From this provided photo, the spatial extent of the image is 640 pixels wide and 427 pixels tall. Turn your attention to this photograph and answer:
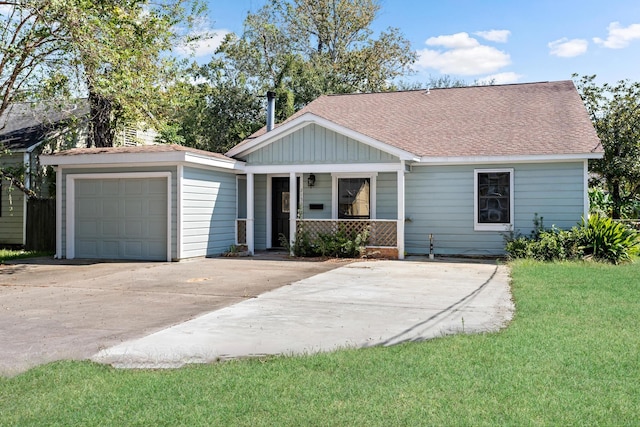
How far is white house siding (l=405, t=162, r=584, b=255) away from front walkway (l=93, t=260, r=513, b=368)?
4.55 meters

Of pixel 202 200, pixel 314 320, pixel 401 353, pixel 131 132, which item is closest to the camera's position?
pixel 401 353

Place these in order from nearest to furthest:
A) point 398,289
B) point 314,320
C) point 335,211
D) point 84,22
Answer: point 314,320, point 398,289, point 84,22, point 335,211

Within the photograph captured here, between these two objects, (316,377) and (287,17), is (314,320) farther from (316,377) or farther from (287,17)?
(287,17)

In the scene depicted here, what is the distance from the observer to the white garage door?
14.0 meters

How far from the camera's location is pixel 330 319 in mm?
6941

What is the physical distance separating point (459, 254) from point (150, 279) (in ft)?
26.7

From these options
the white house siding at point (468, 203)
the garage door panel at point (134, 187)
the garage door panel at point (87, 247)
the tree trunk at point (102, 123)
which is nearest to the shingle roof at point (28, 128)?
the tree trunk at point (102, 123)

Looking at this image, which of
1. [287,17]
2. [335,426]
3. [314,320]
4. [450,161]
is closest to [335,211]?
[450,161]

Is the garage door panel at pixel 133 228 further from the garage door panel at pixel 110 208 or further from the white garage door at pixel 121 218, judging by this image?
the garage door panel at pixel 110 208

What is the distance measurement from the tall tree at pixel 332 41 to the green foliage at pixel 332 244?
15.8m

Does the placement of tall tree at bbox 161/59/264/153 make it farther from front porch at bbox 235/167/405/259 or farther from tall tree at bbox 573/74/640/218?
tall tree at bbox 573/74/640/218

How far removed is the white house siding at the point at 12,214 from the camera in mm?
18359

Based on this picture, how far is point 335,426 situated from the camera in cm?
366

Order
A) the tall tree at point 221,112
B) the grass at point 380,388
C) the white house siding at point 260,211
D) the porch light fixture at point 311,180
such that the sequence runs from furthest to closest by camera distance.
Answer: the tall tree at point 221,112 < the white house siding at point 260,211 < the porch light fixture at point 311,180 < the grass at point 380,388
